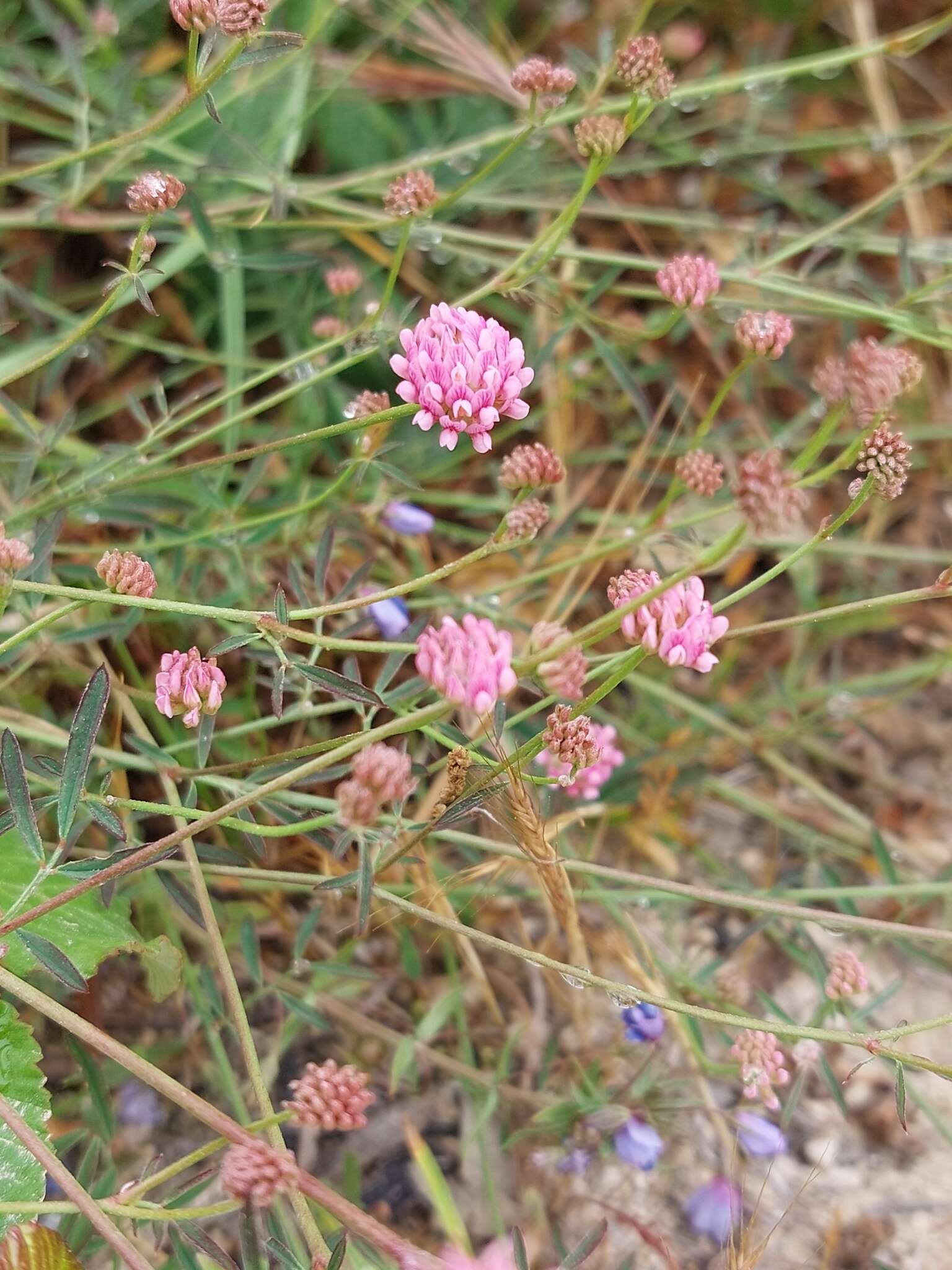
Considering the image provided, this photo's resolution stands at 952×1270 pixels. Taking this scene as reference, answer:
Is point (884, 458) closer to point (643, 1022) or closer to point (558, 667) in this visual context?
point (558, 667)

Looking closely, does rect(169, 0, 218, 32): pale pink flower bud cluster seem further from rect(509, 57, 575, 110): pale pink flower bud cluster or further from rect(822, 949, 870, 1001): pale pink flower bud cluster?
rect(822, 949, 870, 1001): pale pink flower bud cluster

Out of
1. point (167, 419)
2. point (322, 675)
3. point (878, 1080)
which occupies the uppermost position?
point (167, 419)

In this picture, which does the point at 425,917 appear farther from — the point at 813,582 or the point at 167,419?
the point at 813,582

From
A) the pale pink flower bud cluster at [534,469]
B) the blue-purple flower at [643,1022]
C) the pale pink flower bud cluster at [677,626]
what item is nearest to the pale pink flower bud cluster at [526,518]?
the pale pink flower bud cluster at [534,469]

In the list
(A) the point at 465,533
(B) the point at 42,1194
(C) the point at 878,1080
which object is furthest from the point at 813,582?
(B) the point at 42,1194

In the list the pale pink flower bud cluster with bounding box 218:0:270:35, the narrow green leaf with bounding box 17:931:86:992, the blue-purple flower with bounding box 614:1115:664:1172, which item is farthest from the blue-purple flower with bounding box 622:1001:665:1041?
the pale pink flower bud cluster with bounding box 218:0:270:35

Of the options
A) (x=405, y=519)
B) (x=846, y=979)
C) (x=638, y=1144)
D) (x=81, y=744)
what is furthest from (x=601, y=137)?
(x=638, y=1144)
